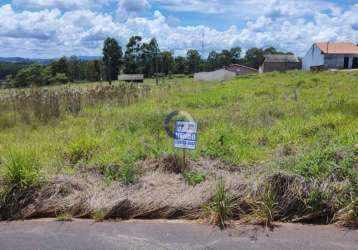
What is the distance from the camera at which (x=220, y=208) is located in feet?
9.54

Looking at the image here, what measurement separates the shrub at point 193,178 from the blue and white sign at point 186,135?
0.28 metres

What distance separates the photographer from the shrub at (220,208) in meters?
2.87

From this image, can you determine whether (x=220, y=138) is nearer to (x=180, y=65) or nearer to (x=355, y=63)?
(x=355, y=63)

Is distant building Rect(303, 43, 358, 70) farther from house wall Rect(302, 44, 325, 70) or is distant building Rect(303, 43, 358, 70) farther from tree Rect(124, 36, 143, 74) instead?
tree Rect(124, 36, 143, 74)

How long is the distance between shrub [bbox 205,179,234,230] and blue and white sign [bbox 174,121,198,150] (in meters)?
0.68

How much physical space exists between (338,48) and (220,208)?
4886cm

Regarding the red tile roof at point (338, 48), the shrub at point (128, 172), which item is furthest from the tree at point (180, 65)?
the shrub at point (128, 172)

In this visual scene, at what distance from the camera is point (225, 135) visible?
5.32 meters

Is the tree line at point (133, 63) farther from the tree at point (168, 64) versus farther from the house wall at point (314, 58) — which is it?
the house wall at point (314, 58)

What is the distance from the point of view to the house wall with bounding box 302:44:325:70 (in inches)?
1800

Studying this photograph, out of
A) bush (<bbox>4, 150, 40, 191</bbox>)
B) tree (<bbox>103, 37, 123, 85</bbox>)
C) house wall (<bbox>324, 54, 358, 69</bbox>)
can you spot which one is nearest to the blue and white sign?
bush (<bbox>4, 150, 40, 191</bbox>)

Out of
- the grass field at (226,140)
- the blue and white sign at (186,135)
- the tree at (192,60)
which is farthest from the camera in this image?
the tree at (192,60)

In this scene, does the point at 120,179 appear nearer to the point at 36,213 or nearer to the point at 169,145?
the point at 36,213

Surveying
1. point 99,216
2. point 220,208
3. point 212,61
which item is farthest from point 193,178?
point 212,61
